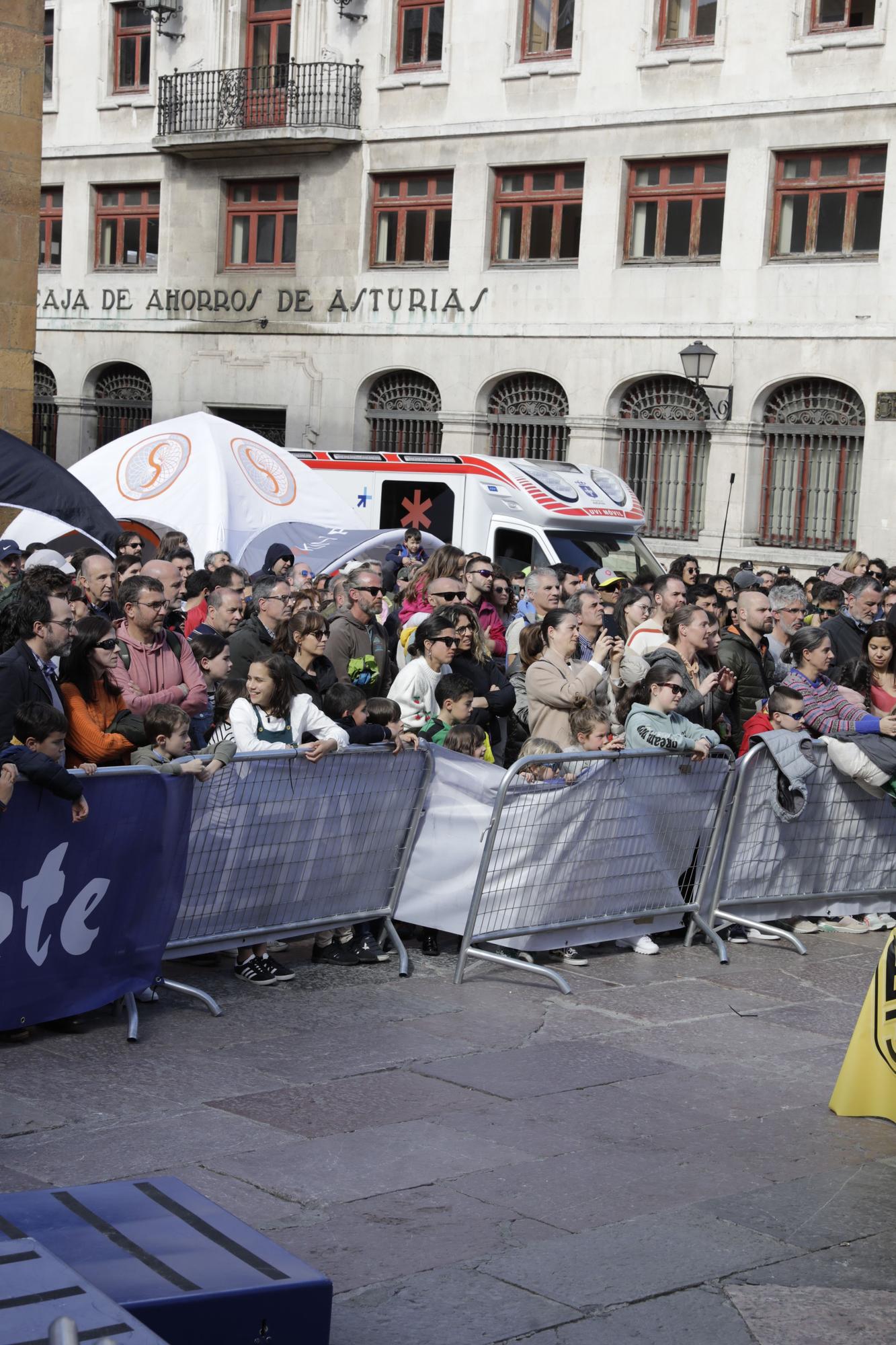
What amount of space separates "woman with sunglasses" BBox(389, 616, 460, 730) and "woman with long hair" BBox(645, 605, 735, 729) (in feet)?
4.02

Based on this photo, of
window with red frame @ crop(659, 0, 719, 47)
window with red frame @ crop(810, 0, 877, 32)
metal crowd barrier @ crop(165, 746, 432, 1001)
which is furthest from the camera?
window with red frame @ crop(659, 0, 719, 47)

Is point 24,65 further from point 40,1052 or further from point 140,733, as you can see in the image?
point 40,1052

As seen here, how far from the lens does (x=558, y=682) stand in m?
9.34

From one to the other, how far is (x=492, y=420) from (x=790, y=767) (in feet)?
72.8

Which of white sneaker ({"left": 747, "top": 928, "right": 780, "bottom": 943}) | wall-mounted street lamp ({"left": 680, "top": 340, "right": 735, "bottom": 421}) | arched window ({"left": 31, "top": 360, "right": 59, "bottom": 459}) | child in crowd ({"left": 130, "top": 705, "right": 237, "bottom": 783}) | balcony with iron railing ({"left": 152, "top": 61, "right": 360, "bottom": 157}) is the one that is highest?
balcony with iron railing ({"left": 152, "top": 61, "right": 360, "bottom": 157})

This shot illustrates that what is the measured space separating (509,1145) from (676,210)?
962 inches

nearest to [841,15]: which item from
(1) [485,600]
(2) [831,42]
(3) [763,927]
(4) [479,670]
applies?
(2) [831,42]

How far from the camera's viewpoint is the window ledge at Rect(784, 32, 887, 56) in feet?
84.7

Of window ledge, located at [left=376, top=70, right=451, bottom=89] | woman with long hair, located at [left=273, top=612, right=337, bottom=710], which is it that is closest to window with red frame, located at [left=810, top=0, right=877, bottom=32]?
window ledge, located at [left=376, top=70, right=451, bottom=89]

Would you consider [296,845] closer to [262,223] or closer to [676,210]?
[676,210]

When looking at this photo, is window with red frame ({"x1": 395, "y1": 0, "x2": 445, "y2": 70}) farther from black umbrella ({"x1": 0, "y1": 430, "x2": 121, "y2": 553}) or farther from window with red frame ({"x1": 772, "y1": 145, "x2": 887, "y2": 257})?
black umbrella ({"x1": 0, "y1": 430, "x2": 121, "y2": 553})

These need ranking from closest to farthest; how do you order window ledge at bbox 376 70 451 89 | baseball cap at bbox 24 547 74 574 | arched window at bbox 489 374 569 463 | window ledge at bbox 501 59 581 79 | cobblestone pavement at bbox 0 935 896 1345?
cobblestone pavement at bbox 0 935 896 1345, baseball cap at bbox 24 547 74 574, window ledge at bbox 501 59 581 79, arched window at bbox 489 374 569 463, window ledge at bbox 376 70 451 89

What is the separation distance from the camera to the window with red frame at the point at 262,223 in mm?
32938

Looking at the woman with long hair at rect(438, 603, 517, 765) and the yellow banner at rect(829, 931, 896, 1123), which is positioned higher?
the woman with long hair at rect(438, 603, 517, 765)
